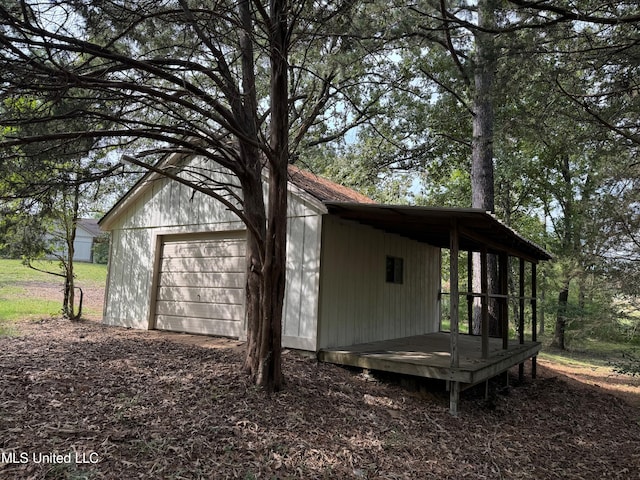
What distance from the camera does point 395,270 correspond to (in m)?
9.41

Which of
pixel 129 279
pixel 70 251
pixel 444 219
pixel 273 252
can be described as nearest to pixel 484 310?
pixel 444 219

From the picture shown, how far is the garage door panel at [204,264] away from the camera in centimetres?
862

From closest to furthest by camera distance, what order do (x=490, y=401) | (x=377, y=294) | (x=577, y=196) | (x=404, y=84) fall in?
(x=490, y=401)
(x=377, y=294)
(x=404, y=84)
(x=577, y=196)

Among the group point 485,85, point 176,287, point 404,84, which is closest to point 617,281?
point 485,85

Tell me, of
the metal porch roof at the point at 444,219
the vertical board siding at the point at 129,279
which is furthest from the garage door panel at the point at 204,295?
the metal porch roof at the point at 444,219

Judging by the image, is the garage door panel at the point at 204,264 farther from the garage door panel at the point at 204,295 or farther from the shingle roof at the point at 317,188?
the shingle roof at the point at 317,188

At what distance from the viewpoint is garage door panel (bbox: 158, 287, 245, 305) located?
8.51 metres

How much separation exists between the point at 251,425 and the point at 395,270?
226 inches

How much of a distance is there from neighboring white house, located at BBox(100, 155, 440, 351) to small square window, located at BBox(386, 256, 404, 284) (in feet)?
0.07

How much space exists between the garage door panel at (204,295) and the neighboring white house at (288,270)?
2 cm

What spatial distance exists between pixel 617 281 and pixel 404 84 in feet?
21.1

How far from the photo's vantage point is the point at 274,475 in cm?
357

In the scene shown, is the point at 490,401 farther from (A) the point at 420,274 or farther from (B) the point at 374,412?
(A) the point at 420,274

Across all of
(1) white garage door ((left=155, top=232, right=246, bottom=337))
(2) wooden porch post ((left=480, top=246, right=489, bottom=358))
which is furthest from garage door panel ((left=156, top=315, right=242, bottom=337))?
(2) wooden porch post ((left=480, top=246, right=489, bottom=358))
